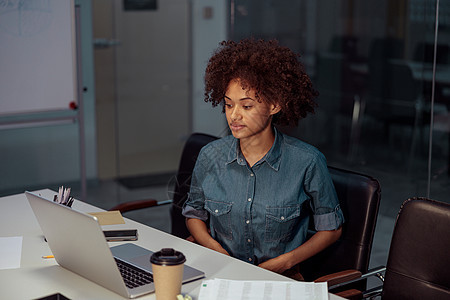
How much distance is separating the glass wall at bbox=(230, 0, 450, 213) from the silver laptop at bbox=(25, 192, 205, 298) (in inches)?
97.8

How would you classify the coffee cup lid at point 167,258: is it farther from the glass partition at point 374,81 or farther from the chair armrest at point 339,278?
the glass partition at point 374,81

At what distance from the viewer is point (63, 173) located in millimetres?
4840

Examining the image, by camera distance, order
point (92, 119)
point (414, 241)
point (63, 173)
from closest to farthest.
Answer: point (414, 241), point (63, 173), point (92, 119)

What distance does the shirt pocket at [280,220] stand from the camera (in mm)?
2301

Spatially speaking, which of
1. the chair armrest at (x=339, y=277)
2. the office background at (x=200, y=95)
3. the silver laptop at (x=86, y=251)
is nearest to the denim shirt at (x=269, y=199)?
the chair armrest at (x=339, y=277)

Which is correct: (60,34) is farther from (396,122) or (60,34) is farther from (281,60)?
(396,122)

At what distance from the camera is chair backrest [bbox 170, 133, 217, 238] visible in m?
2.92

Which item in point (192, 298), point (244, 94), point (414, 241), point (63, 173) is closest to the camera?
point (192, 298)

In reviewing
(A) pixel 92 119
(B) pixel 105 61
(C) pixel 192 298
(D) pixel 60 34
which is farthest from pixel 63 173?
(C) pixel 192 298

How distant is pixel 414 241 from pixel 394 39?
128 inches

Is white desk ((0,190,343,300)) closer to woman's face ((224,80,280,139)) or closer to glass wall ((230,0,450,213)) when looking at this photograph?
woman's face ((224,80,280,139))

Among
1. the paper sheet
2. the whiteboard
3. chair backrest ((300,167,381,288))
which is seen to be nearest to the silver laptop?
the paper sheet

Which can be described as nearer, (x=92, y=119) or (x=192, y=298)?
(x=192, y=298)

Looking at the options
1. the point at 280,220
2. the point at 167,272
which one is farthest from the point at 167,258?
the point at 280,220
